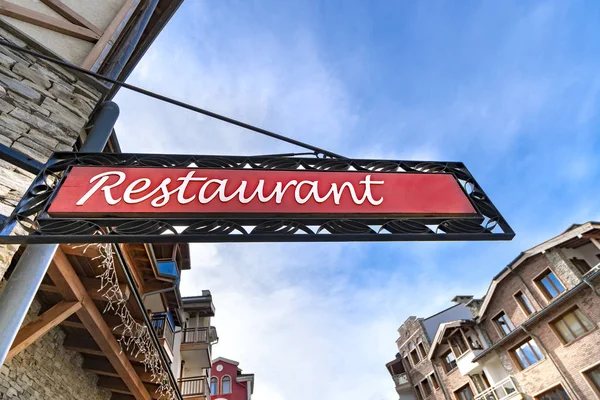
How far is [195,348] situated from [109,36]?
13020 mm

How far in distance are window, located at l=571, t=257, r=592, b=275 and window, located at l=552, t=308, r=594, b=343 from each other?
1997mm

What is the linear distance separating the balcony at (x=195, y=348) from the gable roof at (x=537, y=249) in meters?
16.7

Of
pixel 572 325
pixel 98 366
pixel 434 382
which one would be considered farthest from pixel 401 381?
pixel 98 366

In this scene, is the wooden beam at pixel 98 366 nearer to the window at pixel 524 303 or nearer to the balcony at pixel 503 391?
the window at pixel 524 303

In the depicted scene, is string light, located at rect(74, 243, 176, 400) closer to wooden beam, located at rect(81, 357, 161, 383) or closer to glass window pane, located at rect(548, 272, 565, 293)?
wooden beam, located at rect(81, 357, 161, 383)

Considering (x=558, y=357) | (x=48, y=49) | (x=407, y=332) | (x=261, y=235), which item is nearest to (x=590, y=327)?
(x=558, y=357)

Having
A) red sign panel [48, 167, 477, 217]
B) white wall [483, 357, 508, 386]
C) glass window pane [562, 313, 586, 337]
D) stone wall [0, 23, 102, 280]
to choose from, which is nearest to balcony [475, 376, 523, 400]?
→ white wall [483, 357, 508, 386]

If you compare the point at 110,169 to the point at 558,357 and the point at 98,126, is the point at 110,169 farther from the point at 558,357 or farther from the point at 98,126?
the point at 558,357

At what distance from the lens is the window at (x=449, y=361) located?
984 inches

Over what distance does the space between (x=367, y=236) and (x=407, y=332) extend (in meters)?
32.0

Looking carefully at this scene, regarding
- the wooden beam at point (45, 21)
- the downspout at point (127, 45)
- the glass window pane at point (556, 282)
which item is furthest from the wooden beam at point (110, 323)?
the glass window pane at point (556, 282)

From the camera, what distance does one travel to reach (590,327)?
1526 centimetres

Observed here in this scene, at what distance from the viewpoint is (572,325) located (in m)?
16.2

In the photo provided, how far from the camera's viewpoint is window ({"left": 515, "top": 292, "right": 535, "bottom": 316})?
1863 cm
